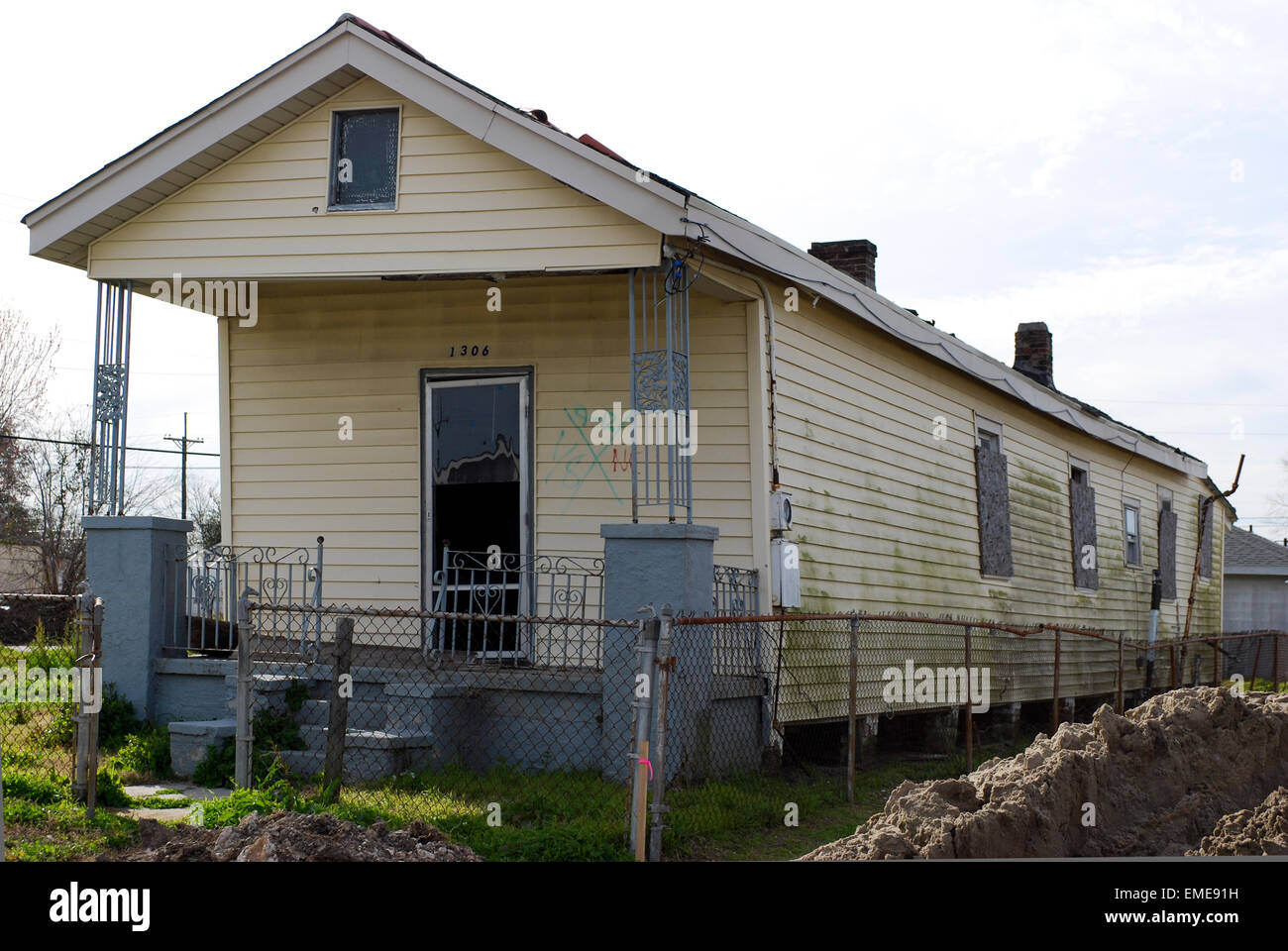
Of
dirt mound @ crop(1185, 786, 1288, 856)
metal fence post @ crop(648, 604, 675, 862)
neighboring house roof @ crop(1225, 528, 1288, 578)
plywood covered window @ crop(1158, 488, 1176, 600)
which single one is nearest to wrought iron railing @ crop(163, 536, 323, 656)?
metal fence post @ crop(648, 604, 675, 862)

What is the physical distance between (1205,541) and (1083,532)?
312 inches

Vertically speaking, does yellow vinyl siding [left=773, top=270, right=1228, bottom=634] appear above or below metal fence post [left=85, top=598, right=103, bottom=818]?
above

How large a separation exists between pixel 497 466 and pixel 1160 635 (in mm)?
14589

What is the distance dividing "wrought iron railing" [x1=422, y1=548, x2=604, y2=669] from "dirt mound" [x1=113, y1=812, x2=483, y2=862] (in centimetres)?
404

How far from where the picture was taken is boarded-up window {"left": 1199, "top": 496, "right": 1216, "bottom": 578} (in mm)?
24625

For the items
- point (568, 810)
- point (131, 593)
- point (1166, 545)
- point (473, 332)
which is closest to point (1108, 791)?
point (568, 810)

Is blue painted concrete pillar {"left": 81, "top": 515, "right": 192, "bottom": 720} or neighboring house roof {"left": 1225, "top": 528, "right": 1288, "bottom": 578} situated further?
neighboring house roof {"left": 1225, "top": 528, "right": 1288, "bottom": 578}

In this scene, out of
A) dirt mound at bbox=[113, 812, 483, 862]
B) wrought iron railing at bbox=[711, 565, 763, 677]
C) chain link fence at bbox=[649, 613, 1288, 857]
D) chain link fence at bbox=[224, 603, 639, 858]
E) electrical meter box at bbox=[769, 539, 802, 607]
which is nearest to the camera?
dirt mound at bbox=[113, 812, 483, 862]

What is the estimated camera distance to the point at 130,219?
411 inches

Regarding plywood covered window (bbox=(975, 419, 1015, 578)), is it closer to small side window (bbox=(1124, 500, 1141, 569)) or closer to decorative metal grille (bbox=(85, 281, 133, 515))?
small side window (bbox=(1124, 500, 1141, 569))

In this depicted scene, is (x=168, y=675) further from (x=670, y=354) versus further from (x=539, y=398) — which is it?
(x=670, y=354)

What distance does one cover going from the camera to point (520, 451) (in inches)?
432
